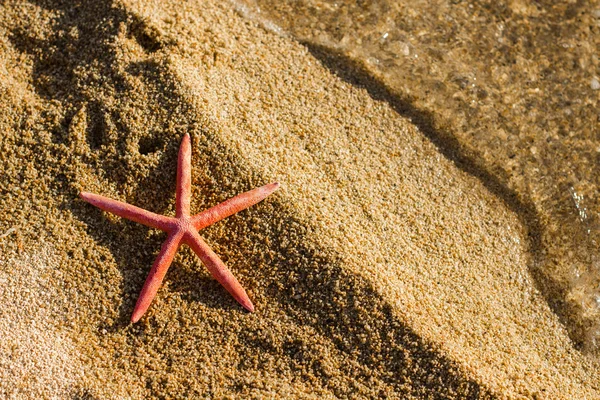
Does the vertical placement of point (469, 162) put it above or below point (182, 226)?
above

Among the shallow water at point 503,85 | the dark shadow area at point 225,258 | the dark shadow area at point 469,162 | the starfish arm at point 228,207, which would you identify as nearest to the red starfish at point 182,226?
the starfish arm at point 228,207

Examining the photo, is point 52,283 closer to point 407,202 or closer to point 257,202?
point 257,202

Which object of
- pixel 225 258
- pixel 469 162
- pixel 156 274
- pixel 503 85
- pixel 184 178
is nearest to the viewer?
pixel 156 274

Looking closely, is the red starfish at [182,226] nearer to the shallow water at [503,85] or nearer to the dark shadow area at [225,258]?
the dark shadow area at [225,258]

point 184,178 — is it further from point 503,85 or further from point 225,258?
point 503,85

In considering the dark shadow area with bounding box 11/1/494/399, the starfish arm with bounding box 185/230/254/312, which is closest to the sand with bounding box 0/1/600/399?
the dark shadow area with bounding box 11/1/494/399

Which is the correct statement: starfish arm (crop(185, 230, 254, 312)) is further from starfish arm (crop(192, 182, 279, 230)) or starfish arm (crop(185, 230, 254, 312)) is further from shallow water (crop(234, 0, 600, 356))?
shallow water (crop(234, 0, 600, 356))

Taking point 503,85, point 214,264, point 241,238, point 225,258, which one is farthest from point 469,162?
point 214,264

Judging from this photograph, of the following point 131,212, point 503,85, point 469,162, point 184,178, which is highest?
point 503,85
